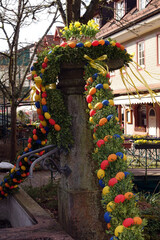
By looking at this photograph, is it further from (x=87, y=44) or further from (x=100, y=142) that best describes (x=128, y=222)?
(x=87, y=44)

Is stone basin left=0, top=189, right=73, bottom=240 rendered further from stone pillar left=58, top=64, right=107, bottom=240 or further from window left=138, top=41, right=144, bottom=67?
window left=138, top=41, right=144, bottom=67

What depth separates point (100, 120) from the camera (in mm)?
3338

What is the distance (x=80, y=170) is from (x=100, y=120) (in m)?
0.87

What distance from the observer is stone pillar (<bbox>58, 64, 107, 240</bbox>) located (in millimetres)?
3868

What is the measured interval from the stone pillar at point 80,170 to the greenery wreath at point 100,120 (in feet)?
0.38

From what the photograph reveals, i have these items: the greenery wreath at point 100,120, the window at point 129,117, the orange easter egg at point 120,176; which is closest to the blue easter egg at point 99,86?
the greenery wreath at point 100,120

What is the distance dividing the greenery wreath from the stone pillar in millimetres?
115

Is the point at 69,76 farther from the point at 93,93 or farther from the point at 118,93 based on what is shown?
the point at 118,93

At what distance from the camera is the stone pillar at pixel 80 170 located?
12.7 ft

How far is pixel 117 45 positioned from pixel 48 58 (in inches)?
32.1

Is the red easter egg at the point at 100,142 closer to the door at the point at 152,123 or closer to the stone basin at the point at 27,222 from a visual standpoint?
the stone basin at the point at 27,222

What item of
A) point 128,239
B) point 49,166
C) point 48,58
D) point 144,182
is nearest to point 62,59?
point 48,58

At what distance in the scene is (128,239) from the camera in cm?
272

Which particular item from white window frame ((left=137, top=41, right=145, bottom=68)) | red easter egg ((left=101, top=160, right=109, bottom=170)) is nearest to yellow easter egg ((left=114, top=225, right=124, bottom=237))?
red easter egg ((left=101, top=160, right=109, bottom=170))
